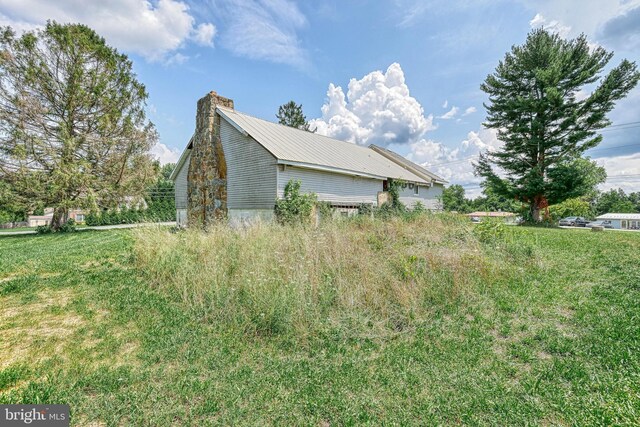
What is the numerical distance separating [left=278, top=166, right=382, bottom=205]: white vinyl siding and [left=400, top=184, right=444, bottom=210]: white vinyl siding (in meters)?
3.70

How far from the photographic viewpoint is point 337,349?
3191 mm

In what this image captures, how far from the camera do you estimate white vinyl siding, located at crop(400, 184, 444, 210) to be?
2024 centimetres

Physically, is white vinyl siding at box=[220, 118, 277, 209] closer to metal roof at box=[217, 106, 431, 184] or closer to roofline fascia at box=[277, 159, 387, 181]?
metal roof at box=[217, 106, 431, 184]

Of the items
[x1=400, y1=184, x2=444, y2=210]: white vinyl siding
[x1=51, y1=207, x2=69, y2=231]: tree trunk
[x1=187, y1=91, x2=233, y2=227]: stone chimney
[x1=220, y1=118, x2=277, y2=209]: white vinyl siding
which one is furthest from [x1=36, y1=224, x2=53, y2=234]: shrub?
[x1=400, y1=184, x2=444, y2=210]: white vinyl siding

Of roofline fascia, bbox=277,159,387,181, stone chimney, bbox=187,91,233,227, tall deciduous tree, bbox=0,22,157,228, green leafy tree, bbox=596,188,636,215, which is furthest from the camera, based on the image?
green leafy tree, bbox=596,188,636,215

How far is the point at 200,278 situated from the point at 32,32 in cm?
2120

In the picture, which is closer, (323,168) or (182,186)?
(323,168)

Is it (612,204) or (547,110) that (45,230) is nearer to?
(547,110)

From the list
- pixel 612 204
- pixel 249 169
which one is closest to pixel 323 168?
pixel 249 169

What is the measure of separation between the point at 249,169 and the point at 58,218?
47.0 ft

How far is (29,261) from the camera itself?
23.1 ft

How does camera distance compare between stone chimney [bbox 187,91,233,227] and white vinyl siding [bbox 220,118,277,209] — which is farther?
stone chimney [bbox 187,91,233,227]

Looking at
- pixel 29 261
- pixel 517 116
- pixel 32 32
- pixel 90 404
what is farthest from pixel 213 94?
pixel 517 116

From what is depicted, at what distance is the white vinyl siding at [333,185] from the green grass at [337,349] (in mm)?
6688
